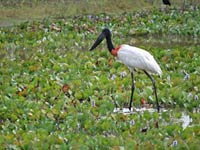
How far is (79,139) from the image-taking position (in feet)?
20.3

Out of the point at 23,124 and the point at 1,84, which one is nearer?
the point at 23,124

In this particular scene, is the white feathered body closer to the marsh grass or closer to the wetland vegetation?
the wetland vegetation

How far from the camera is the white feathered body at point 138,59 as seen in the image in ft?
26.4

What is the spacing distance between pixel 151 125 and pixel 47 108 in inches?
53.9

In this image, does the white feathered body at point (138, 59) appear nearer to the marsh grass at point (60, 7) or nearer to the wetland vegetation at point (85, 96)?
the wetland vegetation at point (85, 96)

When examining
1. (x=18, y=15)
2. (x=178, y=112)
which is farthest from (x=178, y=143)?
(x=18, y=15)

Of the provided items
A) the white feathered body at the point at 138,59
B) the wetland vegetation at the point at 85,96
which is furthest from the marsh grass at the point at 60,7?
the white feathered body at the point at 138,59

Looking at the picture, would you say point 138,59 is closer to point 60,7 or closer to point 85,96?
point 85,96

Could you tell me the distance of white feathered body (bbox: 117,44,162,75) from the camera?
805cm

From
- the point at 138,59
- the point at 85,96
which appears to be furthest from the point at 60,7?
the point at 138,59

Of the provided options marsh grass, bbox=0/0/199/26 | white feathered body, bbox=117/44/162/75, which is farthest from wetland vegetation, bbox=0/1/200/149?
marsh grass, bbox=0/0/199/26

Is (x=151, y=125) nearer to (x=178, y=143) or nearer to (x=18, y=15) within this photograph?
(x=178, y=143)

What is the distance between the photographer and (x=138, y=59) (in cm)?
812

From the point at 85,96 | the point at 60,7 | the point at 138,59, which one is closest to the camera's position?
the point at 138,59
